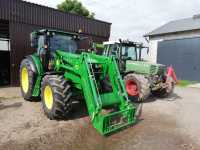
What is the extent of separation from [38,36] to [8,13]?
10.2ft

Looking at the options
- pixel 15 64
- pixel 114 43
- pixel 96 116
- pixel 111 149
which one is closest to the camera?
pixel 111 149

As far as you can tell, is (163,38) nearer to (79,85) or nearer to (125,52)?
(125,52)

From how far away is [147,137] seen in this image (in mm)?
4047

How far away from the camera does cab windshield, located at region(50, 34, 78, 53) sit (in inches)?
234

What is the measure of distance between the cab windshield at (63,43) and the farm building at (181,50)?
1041cm

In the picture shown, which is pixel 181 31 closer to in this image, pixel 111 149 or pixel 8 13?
pixel 8 13

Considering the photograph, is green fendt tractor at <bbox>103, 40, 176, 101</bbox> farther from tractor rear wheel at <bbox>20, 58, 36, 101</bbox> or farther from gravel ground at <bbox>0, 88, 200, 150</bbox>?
tractor rear wheel at <bbox>20, 58, 36, 101</bbox>

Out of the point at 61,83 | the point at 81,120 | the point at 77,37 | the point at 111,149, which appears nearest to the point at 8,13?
the point at 77,37

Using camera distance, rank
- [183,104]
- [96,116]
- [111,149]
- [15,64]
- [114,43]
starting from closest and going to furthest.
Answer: [111,149]
[96,116]
[183,104]
[114,43]
[15,64]

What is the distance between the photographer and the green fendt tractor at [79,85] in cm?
407

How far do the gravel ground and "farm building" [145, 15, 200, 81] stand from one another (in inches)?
351

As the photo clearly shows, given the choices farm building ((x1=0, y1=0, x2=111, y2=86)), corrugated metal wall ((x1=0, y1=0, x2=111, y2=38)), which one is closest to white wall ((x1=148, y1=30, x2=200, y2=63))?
corrugated metal wall ((x1=0, y1=0, x2=111, y2=38))

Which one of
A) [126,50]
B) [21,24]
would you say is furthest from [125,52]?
[21,24]

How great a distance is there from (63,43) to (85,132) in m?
3.21
